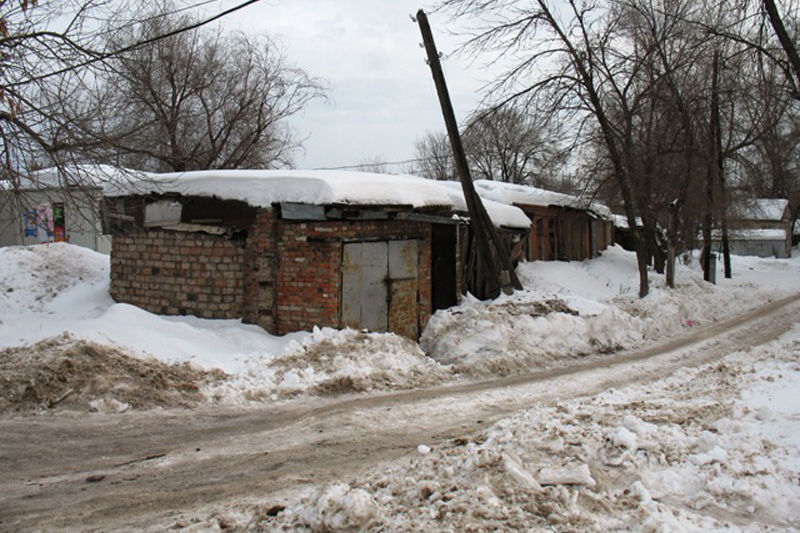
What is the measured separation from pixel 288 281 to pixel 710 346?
7.70 meters

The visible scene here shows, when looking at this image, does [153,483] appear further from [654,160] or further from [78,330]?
[654,160]

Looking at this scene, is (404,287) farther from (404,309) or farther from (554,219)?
(554,219)

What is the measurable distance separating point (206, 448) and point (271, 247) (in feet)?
15.8

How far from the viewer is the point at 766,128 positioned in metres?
15.6

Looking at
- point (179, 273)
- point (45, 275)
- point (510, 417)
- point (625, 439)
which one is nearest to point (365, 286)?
point (179, 273)

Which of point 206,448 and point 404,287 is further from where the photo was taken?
point 404,287

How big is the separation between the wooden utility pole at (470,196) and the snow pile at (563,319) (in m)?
0.65

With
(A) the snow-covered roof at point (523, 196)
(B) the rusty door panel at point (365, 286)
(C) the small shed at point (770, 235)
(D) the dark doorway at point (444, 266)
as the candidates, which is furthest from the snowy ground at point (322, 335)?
(C) the small shed at point (770, 235)

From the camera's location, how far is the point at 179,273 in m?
10.9

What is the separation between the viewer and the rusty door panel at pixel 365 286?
10.6 metres

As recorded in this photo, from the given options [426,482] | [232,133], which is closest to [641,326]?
[426,482]

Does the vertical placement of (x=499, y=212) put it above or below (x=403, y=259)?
above

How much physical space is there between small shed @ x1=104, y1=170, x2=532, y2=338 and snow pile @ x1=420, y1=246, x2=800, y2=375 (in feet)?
4.45

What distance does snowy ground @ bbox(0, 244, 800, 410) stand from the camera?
330 inches
